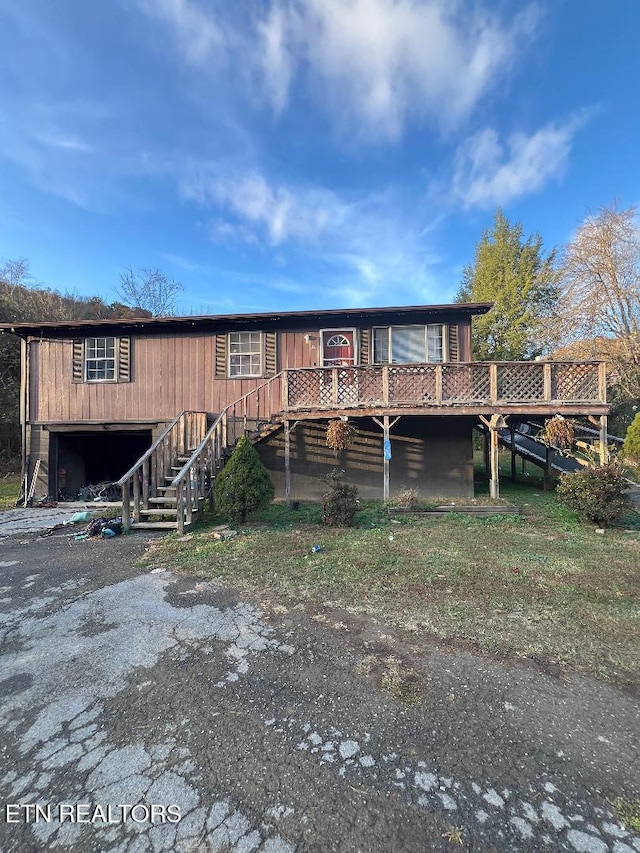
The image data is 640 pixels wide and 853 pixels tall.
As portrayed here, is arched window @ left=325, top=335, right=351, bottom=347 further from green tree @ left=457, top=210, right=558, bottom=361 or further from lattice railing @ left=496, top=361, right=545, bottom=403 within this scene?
green tree @ left=457, top=210, right=558, bottom=361

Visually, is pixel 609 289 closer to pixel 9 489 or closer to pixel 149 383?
pixel 149 383

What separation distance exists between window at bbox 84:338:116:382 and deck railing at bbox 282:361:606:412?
5730 mm

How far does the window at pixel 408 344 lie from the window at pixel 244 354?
3375mm

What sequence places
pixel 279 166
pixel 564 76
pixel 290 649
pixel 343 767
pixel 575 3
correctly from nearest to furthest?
1. pixel 343 767
2. pixel 290 649
3. pixel 575 3
4. pixel 564 76
5. pixel 279 166

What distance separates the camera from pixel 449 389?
912 cm

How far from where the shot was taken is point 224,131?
12.0 metres

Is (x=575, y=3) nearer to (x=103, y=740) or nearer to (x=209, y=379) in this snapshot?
(x=209, y=379)

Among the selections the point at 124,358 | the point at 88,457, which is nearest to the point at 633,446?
the point at 124,358

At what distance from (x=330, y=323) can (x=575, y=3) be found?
10.2 metres

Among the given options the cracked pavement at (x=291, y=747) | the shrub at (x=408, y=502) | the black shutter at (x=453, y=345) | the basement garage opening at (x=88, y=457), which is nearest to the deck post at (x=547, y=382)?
the black shutter at (x=453, y=345)

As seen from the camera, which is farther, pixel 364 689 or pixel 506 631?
pixel 506 631

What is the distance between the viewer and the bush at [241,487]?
23.1ft

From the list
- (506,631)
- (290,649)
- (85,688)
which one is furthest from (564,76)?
(85,688)

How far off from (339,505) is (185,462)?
13.6 ft
